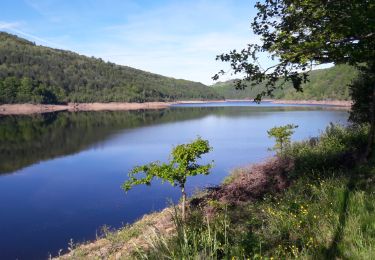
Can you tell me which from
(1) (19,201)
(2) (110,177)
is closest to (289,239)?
(1) (19,201)

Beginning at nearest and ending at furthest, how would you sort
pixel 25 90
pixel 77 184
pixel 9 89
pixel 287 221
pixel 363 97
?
pixel 287 221 < pixel 363 97 < pixel 77 184 < pixel 9 89 < pixel 25 90

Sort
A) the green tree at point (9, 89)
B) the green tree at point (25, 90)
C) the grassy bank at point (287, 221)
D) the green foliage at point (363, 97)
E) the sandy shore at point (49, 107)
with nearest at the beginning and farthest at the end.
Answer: the grassy bank at point (287, 221) < the green foliage at point (363, 97) < the sandy shore at point (49, 107) < the green tree at point (9, 89) < the green tree at point (25, 90)

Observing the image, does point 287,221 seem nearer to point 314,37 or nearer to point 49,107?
point 314,37

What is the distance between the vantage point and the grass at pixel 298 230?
5.93 metres

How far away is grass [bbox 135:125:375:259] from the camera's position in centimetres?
593

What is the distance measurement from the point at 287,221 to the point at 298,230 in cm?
44

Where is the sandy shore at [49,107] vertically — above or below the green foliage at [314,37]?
below

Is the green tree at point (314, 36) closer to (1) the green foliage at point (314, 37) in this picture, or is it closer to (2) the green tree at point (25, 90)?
(1) the green foliage at point (314, 37)

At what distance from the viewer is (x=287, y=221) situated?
763cm

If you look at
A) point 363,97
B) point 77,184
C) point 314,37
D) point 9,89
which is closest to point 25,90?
point 9,89

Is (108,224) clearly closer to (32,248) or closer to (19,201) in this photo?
(32,248)

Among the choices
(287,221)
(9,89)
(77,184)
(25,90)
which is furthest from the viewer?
(25,90)

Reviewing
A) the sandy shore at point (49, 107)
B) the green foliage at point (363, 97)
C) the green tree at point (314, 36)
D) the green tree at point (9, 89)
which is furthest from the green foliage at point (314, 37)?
the green tree at point (9, 89)

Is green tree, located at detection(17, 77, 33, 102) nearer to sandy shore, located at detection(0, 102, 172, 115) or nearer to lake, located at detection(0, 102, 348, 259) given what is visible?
sandy shore, located at detection(0, 102, 172, 115)
